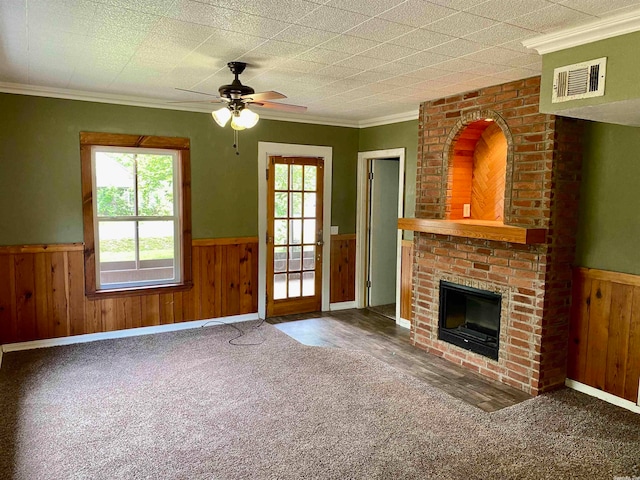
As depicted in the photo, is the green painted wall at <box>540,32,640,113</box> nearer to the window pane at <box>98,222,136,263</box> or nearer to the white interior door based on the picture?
the white interior door

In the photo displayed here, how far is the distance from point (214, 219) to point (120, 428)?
8.88 feet

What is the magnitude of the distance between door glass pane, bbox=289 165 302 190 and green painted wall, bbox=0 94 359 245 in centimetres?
34

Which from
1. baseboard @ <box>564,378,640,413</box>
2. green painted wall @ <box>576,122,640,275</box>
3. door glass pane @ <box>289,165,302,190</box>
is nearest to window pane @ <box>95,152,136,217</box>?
door glass pane @ <box>289,165,302,190</box>

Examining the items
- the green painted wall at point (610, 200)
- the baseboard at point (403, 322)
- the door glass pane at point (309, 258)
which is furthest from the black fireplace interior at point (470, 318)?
the door glass pane at point (309, 258)

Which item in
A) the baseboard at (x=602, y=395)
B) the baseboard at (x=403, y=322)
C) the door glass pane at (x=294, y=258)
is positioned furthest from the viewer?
the door glass pane at (x=294, y=258)

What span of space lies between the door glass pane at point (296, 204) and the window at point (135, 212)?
1.30 metres

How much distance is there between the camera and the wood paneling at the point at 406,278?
5348mm

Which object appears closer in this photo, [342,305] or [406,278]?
[406,278]

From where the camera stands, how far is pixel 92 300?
475 centimetres

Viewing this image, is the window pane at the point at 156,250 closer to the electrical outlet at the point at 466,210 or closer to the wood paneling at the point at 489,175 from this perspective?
the electrical outlet at the point at 466,210

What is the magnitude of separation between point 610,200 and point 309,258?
3.47 meters

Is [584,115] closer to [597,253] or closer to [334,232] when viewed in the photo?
[597,253]

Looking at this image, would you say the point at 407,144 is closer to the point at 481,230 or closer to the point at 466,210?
the point at 466,210

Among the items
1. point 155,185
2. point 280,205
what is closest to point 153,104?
point 155,185
